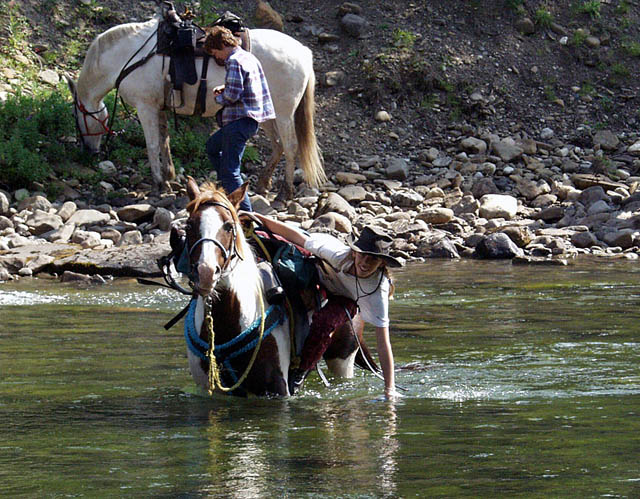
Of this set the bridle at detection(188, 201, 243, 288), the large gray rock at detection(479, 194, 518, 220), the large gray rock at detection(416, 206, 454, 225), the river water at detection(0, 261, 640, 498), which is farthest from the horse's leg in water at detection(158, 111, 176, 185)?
the bridle at detection(188, 201, 243, 288)

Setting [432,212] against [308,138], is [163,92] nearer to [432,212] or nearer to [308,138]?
[308,138]

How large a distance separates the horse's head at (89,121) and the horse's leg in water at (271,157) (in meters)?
2.17

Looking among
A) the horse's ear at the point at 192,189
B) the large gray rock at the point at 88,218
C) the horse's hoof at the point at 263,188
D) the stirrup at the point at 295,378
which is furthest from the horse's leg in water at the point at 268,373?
the horse's hoof at the point at 263,188

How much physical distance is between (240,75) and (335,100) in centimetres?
974

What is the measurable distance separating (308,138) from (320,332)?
9104mm

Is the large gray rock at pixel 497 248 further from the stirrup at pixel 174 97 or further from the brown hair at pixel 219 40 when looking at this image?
the brown hair at pixel 219 40

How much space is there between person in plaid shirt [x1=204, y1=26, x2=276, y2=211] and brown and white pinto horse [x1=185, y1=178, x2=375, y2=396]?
371 cm

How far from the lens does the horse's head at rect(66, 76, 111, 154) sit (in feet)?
48.4

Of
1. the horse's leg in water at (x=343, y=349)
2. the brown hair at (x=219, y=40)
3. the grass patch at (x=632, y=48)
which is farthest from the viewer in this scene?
the grass patch at (x=632, y=48)

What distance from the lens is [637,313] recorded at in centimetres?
891

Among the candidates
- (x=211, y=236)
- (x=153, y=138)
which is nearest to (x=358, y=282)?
(x=211, y=236)

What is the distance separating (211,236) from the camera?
5125mm

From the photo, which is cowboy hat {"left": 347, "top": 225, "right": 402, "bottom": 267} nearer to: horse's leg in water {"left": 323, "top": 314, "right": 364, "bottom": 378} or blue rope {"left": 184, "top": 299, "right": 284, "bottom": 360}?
blue rope {"left": 184, "top": 299, "right": 284, "bottom": 360}

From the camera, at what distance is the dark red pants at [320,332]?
5.95 m
